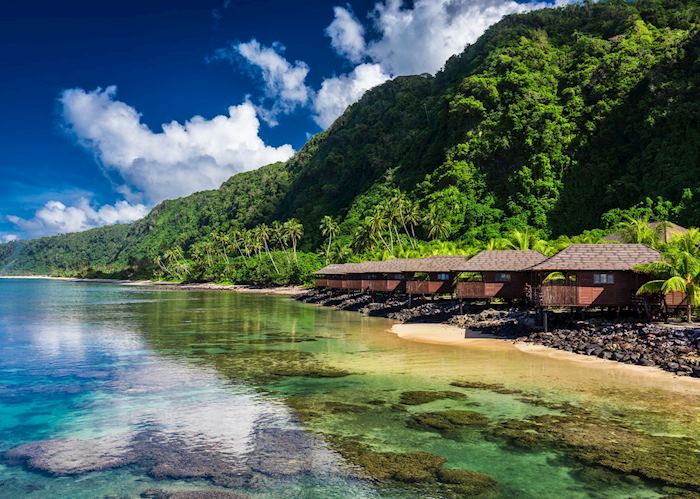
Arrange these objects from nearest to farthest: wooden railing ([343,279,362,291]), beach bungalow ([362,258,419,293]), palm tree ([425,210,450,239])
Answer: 1. beach bungalow ([362,258,419,293])
2. wooden railing ([343,279,362,291])
3. palm tree ([425,210,450,239])

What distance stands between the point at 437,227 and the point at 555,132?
2681cm

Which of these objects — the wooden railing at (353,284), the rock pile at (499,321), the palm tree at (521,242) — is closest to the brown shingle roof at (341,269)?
the wooden railing at (353,284)

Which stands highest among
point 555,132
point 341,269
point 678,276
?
point 555,132

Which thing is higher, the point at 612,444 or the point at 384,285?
the point at 384,285

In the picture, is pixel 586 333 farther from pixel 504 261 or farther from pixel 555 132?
pixel 555 132

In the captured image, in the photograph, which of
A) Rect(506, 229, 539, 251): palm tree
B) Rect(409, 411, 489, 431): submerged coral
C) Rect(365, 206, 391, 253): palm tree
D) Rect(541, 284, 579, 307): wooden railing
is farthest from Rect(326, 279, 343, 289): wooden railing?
Rect(409, 411, 489, 431): submerged coral

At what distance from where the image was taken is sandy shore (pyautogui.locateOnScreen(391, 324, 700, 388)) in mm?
22812

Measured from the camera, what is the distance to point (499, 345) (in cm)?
3156

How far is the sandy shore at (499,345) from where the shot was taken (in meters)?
22.8

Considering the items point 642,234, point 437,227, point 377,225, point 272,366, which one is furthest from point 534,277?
point 377,225

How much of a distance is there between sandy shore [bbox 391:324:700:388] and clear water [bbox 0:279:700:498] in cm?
51

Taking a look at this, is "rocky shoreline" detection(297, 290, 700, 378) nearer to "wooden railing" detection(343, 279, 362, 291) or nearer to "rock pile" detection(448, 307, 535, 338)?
"rock pile" detection(448, 307, 535, 338)

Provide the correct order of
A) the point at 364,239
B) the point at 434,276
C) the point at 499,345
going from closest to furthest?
the point at 499,345 → the point at 434,276 → the point at 364,239

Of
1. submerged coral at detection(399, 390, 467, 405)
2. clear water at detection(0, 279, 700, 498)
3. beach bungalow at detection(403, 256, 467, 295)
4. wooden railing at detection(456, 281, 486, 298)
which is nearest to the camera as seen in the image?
clear water at detection(0, 279, 700, 498)
